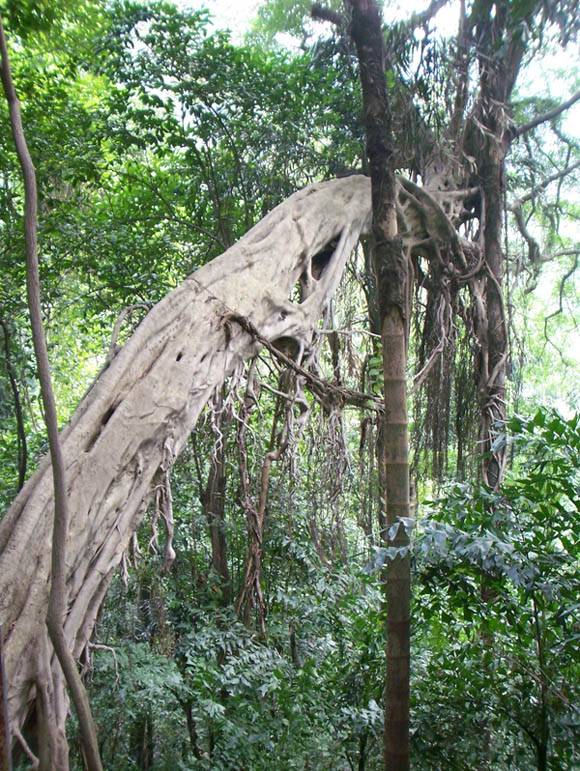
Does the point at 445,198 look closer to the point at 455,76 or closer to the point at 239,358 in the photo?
the point at 455,76

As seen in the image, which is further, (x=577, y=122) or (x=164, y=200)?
(x=577, y=122)

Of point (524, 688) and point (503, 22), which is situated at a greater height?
point (503, 22)

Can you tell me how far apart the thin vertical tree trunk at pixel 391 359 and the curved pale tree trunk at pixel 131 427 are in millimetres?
671

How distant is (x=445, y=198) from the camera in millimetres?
4934

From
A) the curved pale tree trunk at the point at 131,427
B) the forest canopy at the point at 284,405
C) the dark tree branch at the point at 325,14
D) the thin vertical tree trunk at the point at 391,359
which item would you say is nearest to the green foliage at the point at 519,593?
the forest canopy at the point at 284,405

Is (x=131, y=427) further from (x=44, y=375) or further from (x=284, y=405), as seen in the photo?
(x=284, y=405)

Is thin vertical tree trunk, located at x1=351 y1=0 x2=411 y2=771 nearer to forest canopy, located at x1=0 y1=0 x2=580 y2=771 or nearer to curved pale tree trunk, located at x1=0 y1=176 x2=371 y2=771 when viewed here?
forest canopy, located at x1=0 y1=0 x2=580 y2=771

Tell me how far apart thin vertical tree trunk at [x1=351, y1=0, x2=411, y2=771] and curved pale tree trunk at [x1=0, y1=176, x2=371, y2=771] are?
671mm

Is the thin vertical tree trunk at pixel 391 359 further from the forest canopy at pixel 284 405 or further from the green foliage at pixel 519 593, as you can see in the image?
the green foliage at pixel 519 593

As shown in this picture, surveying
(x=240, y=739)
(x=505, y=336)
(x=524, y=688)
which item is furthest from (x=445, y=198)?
(x=240, y=739)

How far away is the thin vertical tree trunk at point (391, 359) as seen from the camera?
8.23 ft

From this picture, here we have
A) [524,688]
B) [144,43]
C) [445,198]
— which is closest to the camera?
[524,688]

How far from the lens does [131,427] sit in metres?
2.39

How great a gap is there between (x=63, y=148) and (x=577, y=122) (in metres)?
5.33
